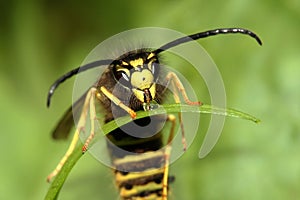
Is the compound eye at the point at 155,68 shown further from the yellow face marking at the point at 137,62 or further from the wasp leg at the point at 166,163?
the wasp leg at the point at 166,163

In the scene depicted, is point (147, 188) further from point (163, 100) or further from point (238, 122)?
point (238, 122)

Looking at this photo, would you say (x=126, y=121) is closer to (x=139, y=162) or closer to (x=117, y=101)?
(x=117, y=101)

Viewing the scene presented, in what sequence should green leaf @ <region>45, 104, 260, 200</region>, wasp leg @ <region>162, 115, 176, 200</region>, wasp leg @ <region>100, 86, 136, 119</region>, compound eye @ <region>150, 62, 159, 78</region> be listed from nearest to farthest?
green leaf @ <region>45, 104, 260, 200</region> < wasp leg @ <region>100, 86, 136, 119</region> < compound eye @ <region>150, 62, 159, 78</region> < wasp leg @ <region>162, 115, 176, 200</region>

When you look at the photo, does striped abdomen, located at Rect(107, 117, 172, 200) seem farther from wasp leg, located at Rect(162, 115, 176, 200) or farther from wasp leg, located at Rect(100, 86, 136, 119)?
wasp leg, located at Rect(100, 86, 136, 119)

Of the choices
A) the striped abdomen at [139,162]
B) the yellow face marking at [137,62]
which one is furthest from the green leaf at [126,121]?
the striped abdomen at [139,162]

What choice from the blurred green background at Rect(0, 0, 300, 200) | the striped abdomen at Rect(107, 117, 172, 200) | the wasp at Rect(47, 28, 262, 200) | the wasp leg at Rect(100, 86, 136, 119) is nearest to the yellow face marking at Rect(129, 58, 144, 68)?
the wasp at Rect(47, 28, 262, 200)

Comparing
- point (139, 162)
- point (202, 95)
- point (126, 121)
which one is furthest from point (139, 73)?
point (202, 95)

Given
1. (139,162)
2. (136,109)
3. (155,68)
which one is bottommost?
(139,162)
